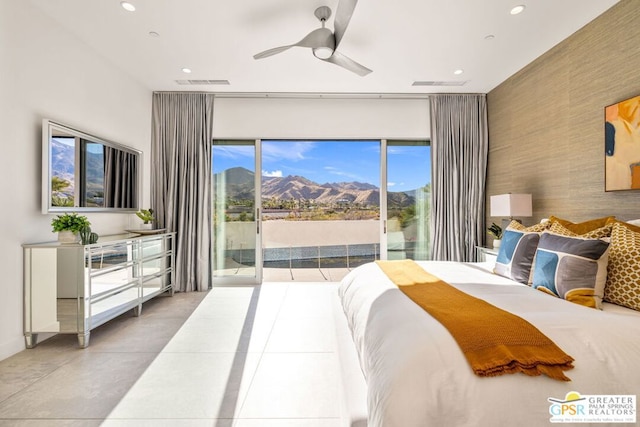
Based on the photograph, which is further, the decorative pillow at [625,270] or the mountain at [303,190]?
the mountain at [303,190]

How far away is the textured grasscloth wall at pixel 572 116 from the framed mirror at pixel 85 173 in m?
4.62

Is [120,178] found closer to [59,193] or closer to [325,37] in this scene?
[59,193]

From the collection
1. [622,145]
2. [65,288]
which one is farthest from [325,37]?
[65,288]

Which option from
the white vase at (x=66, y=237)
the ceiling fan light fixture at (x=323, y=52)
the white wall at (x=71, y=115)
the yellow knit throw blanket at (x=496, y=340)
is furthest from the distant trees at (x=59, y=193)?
the yellow knit throw blanket at (x=496, y=340)

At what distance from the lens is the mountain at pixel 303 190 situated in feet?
14.8

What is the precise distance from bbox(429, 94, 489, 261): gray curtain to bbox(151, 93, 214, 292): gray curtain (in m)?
3.23

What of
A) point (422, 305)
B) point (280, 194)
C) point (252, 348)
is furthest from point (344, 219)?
point (422, 305)

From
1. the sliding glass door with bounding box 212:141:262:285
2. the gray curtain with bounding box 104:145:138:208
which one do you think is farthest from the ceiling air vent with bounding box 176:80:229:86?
the gray curtain with bounding box 104:145:138:208

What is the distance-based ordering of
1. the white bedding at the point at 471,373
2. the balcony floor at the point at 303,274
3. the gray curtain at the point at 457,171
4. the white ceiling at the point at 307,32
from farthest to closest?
1. the balcony floor at the point at 303,274
2. the gray curtain at the point at 457,171
3. the white ceiling at the point at 307,32
4. the white bedding at the point at 471,373

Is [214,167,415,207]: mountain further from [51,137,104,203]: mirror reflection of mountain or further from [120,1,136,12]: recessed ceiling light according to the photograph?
[120,1,136,12]: recessed ceiling light

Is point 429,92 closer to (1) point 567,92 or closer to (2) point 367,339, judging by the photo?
(1) point 567,92

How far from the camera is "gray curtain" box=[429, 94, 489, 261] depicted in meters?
4.32

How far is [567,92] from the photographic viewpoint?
2900 mm

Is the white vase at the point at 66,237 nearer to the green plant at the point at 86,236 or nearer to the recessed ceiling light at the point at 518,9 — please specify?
the green plant at the point at 86,236
